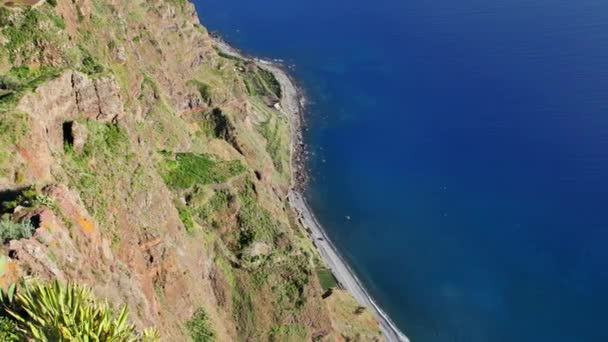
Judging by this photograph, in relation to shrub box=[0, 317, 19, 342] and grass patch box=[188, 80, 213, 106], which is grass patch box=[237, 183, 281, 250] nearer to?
grass patch box=[188, 80, 213, 106]

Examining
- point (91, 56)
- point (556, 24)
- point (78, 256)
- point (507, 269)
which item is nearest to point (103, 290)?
point (78, 256)

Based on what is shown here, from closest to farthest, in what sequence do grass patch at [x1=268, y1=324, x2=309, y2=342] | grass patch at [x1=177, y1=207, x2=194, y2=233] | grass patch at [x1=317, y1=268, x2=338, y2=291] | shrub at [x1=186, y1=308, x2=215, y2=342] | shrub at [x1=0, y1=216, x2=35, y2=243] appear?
shrub at [x1=0, y1=216, x2=35, y2=243]
shrub at [x1=186, y1=308, x2=215, y2=342]
grass patch at [x1=177, y1=207, x2=194, y2=233]
grass patch at [x1=268, y1=324, x2=309, y2=342]
grass patch at [x1=317, y1=268, x2=338, y2=291]

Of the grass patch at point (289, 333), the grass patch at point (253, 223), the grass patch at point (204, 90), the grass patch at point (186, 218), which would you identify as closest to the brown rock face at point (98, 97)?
the grass patch at point (186, 218)

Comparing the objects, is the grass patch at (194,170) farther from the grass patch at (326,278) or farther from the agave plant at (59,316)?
the agave plant at (59,316)

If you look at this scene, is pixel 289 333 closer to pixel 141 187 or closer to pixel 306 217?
pixel 141 187

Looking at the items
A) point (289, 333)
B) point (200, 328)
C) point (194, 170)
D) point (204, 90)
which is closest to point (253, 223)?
point (194, 170)

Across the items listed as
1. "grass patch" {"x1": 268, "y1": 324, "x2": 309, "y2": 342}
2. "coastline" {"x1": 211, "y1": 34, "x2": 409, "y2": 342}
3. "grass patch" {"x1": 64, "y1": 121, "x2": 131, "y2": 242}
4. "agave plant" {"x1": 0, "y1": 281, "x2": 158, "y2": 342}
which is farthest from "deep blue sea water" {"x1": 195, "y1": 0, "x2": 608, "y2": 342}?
"agave plant" {"x1": 0, "y1": 281, "x2": 158, "y2": 342}

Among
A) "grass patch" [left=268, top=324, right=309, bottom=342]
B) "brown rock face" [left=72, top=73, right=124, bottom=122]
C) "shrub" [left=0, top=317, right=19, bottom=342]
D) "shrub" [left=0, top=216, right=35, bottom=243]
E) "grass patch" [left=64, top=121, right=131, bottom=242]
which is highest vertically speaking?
"shrub" [left=0, top=317, right=19, bottom=342]
